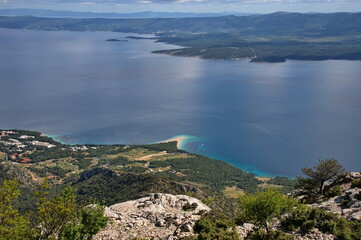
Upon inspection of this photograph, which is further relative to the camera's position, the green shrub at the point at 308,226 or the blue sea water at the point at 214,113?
the blue sea water at the point at 214,113

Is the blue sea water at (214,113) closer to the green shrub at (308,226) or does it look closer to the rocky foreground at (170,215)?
the rocky foreground at (170,215)

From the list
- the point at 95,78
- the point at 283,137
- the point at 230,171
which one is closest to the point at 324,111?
the point at 283,137

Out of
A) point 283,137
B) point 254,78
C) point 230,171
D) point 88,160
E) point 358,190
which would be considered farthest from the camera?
point 254,78

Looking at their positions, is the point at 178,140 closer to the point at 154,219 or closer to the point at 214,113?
the point at 214,113

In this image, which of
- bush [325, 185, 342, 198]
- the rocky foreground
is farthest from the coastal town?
bush [325, 185, 342, 198]

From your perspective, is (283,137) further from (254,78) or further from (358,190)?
(254,78)

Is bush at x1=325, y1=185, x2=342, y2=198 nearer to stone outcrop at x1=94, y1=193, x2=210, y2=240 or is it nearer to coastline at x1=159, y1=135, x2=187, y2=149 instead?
stone outcrop at x1=94, y1=193, x2=210, y2=240

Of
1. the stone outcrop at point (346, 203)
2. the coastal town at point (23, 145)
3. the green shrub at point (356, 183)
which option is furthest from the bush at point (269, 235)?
the coastal town at point (23, 145)

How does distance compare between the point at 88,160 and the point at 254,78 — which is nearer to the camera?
the point at 88,160
